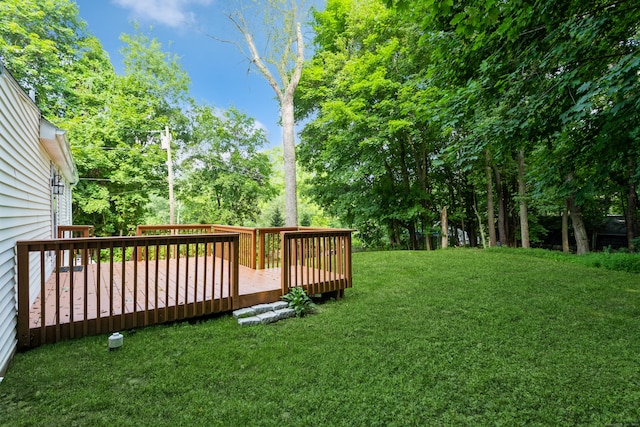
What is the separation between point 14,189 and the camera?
2846mm

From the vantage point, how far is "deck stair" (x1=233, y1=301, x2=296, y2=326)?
3.39 m

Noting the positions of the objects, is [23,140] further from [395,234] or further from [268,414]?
[395,234]

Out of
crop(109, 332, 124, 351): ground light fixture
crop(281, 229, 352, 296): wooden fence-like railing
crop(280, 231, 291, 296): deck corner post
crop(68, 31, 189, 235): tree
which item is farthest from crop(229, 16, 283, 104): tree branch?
crop(109, 332, 124, 351): ground light fixture

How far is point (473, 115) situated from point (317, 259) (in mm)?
3414

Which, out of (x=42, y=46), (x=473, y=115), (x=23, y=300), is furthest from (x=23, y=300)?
(x=42, y=46)

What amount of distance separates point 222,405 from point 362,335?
1.56 meters

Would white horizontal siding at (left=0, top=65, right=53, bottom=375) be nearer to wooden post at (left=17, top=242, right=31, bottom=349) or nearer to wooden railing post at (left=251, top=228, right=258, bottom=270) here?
wooden post at (left=17, top=242, right=31, bottom=349)

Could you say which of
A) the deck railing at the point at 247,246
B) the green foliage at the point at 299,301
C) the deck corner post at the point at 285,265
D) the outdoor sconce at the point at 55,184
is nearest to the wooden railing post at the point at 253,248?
the deck railing at the point at 247,246

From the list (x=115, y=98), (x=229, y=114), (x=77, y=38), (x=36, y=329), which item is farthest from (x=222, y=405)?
(x=77, y=38)

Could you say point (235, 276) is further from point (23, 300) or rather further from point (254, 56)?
point (254, 56)

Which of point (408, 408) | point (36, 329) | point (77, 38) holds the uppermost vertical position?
point (77, 38)

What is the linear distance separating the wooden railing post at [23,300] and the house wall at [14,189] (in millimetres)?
48

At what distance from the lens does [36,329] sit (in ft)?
8.62

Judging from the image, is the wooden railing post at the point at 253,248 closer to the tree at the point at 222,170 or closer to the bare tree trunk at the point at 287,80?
the bare tree trunk at the point at 287,80
